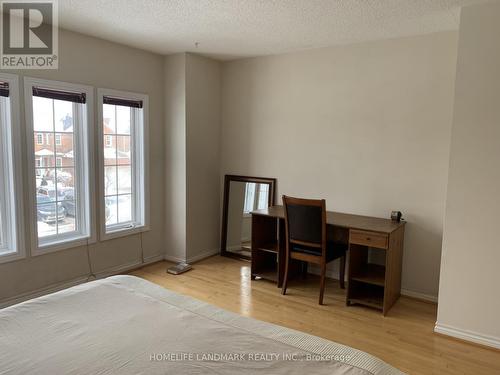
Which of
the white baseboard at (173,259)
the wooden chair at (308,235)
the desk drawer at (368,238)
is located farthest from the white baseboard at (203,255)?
the desk drawer at (368,238)

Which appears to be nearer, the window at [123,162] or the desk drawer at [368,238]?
the desk drawer at [368,238]

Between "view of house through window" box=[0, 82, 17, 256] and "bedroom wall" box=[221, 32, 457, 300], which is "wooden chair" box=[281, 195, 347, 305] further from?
"view of house through window" box=[0, 82, 17, 256]

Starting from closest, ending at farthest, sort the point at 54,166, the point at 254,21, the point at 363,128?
1. the point at 254,21
2. the point at 54,166
3. the point at 363,128

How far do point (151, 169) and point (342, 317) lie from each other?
8.43ft

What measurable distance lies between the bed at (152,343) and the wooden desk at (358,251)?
171 centimetres

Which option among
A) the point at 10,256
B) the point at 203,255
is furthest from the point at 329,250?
the point at 10,256

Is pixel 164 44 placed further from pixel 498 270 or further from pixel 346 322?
pixel 498 270

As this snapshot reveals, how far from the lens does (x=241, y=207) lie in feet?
14.9

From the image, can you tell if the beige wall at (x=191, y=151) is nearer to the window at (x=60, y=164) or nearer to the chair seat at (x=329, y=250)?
the window at (x=60, y=164)

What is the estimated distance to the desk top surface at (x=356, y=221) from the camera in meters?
3.19

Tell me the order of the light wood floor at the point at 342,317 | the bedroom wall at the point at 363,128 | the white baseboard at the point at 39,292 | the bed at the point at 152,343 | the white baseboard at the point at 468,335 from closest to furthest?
the bed at the point at 152,343 < the light wood floor at the point at 342,317 < the white baseboard at the point at 468,335 < the white baseboard at the point at 39,292 < the bedroom wall at the point at 363,128

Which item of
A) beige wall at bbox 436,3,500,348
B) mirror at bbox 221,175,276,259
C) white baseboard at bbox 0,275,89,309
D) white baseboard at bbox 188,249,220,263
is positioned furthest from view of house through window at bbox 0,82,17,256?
beige wall at bbox 436,3,500,348

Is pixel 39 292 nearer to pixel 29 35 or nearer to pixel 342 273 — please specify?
pixel 29 35

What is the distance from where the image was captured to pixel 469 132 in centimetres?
262
